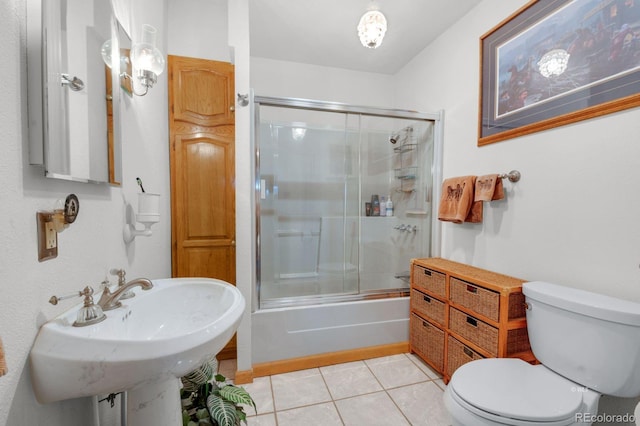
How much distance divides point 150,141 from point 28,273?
3.56ft

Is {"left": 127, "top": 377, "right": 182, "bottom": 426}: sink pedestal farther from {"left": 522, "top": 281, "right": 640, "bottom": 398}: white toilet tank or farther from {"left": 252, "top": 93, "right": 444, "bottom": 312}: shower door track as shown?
{"left": 522, "top": 281, "right": 640, "bottom": 398}: white toilet tank

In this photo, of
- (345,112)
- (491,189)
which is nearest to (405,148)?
(345,112)

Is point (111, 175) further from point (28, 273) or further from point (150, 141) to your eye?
point (150, 141)

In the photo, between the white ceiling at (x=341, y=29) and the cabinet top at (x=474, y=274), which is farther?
the white ceiling at (x=341, y=29)

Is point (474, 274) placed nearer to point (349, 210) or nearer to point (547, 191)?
point (547, 191)

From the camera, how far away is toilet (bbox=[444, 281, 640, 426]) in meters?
0.98

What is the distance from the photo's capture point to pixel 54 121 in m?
0.73

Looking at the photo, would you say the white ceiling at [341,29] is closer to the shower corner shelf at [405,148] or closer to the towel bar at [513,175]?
the shower corner shelf at [405,148]

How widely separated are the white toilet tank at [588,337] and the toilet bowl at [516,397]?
0.07 metres

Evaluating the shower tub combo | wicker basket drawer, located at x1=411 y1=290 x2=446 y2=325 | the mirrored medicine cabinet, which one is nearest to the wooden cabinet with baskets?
wicker basket drawer, located at x1=411 y1=290 x2=446 y2=325

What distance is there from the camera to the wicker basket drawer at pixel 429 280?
1748mm

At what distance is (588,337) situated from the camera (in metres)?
1.07

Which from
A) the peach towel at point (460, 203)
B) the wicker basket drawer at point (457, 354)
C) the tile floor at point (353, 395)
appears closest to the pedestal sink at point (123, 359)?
the tile floor at point (353, 395)

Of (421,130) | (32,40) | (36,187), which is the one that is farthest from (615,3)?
(36,187)
